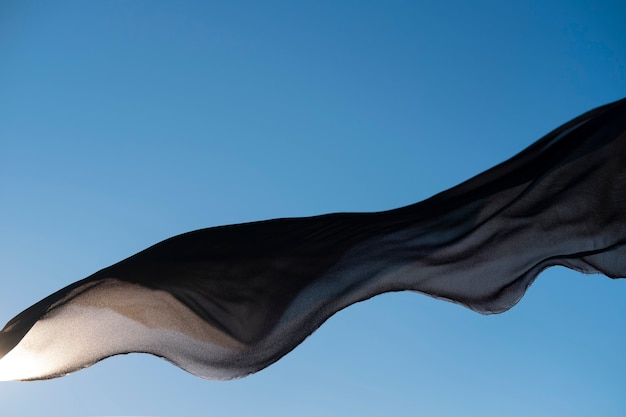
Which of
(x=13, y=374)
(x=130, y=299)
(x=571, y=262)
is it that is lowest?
(x=13, y=374)

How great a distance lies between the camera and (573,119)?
1406mm

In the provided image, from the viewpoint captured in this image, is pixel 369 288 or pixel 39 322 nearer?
pixel 39 322

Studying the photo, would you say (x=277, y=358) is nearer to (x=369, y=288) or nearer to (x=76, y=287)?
(x=369, y=288)

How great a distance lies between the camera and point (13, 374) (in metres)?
1.13

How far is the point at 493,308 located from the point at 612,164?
0.34m

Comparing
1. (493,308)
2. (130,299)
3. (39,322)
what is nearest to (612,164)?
(493,308)

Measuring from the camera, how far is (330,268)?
130 centimetres

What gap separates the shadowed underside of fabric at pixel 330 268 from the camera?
124 cm

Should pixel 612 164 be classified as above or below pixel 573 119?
below

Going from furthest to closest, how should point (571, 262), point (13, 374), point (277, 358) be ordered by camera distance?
point (571, 262) < point (277, 358) < point (13, 374)

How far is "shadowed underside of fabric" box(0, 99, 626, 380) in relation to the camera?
124 centimetres

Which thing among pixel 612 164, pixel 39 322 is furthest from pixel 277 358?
pixel 612 164

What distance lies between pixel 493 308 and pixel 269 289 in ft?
1.39

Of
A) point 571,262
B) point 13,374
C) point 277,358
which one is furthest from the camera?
point 571,262
